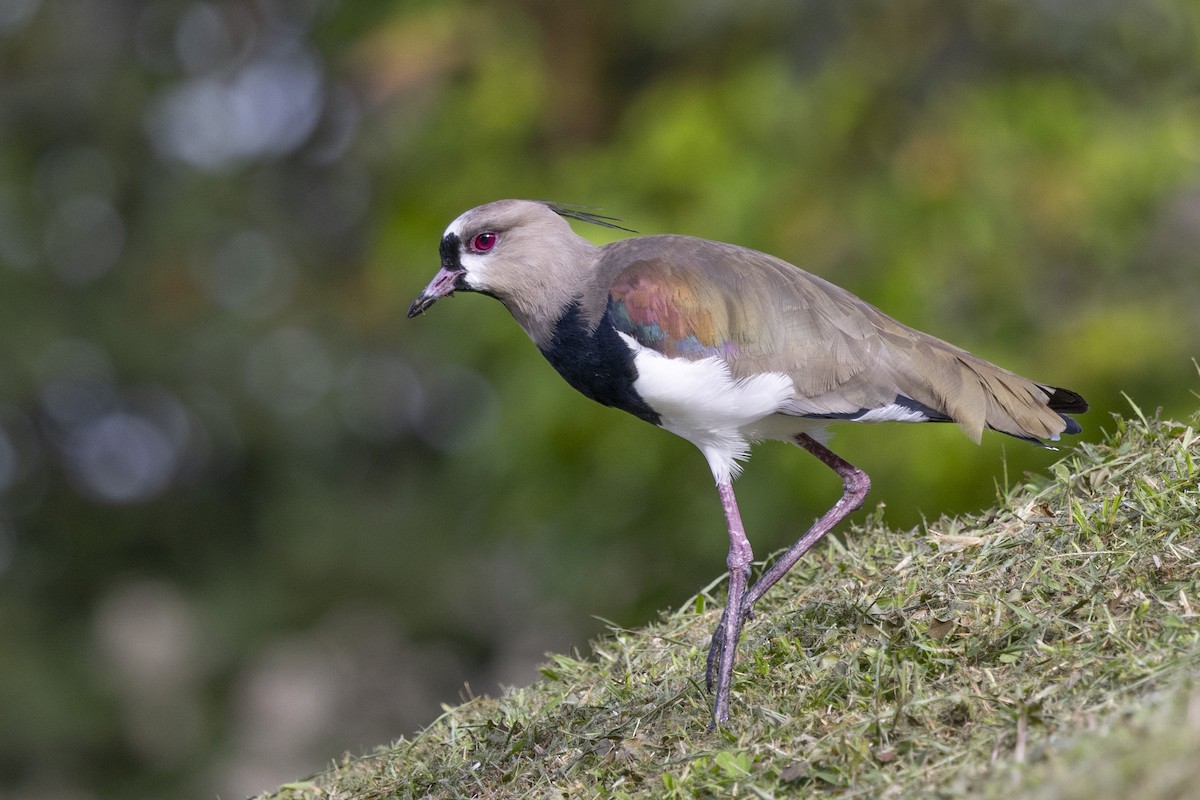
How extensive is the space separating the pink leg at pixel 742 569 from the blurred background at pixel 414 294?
266 centimetres

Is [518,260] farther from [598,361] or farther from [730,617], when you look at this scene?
[730,617]

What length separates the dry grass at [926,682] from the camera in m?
3.54

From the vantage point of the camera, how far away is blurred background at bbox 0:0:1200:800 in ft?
29.8

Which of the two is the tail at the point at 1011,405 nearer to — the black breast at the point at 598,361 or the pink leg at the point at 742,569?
the pink leg at the point at 742,569

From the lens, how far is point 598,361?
5098 mm

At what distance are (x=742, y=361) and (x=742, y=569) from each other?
74 cm

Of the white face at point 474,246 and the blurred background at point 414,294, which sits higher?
the blurred background at point 414,294

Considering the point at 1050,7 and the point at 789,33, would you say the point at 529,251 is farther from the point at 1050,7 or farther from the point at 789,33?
the point at 1050,7

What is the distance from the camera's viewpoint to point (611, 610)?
430 inches

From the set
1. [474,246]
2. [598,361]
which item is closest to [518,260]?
[474,246]

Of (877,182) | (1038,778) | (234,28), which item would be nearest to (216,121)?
(234,28)

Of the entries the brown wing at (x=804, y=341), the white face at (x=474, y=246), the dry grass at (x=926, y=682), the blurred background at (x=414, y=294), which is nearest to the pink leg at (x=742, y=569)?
the dry grass at (x=926, y=682)

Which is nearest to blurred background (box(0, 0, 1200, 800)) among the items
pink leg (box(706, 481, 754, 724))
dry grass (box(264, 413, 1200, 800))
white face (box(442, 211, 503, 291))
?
dry grass (box(264, 413, 1200, 800))

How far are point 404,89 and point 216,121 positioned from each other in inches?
341
